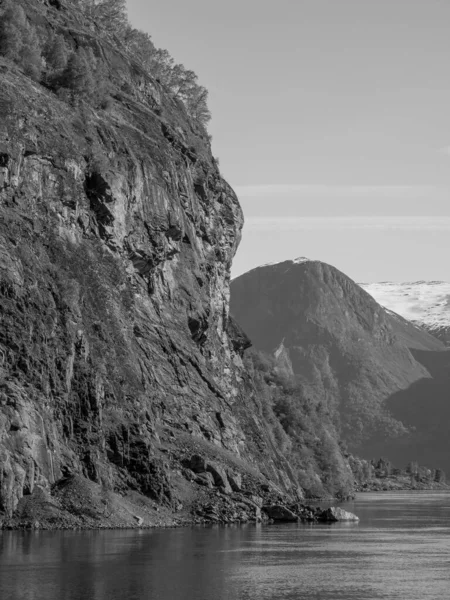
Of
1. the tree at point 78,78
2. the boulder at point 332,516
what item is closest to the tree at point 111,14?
the tree at point 78,78

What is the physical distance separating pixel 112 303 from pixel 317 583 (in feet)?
186

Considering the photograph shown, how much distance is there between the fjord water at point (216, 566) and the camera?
208 feet

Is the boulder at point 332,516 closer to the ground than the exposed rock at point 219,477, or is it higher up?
closer to the ground

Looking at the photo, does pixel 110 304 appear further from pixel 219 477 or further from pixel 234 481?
pixel 234 481

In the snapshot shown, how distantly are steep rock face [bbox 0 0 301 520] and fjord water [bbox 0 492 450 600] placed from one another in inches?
401

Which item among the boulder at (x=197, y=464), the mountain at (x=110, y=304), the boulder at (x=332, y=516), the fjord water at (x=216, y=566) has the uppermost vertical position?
the mountain at (x=110, y=304)

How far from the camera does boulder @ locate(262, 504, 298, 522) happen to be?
12056cm

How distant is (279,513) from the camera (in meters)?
121

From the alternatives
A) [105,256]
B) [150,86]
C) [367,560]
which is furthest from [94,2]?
[367,560]

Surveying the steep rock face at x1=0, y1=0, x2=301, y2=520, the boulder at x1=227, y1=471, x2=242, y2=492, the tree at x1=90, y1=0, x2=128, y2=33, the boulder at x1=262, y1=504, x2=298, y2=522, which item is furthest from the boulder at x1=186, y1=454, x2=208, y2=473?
the tree at x1=90, y1=0, x2=128, y2=33

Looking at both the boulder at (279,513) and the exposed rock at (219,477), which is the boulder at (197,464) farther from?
the boulder at (279,513)

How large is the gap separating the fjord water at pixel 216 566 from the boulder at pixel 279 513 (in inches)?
608

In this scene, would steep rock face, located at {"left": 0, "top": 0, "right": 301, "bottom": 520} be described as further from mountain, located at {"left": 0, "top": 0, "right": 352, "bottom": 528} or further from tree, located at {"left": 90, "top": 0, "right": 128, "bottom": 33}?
tree, located at {"left": 90, "top": 0, "right": 128, "bottom": 33}

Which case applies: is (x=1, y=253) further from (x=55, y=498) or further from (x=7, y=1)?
(x=7, y=1)
